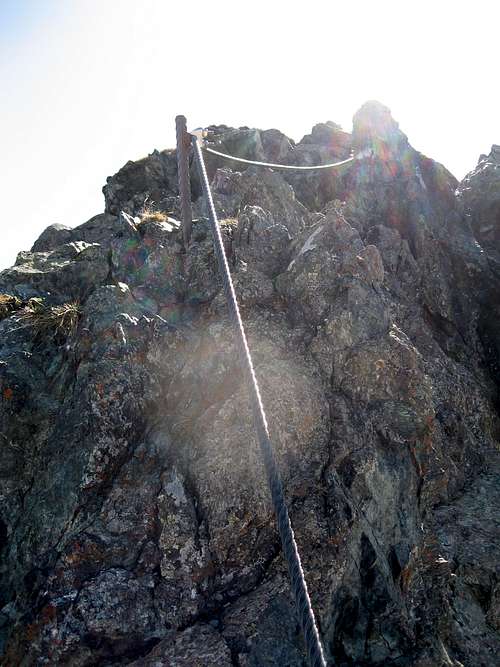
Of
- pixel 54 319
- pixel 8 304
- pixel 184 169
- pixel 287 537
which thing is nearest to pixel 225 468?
pixel 287 537

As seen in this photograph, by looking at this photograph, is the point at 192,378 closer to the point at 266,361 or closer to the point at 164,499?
the point at 266,361

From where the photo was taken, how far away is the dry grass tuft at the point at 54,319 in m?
11.5

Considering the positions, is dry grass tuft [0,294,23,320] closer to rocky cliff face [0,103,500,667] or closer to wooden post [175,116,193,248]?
rocky cliff face [0,103,500,667]

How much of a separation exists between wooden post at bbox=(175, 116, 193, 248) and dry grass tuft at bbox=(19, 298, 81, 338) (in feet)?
11.9

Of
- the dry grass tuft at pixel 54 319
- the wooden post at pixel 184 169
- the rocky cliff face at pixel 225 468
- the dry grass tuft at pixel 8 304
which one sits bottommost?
the rocky cliff face at pixel 225 468

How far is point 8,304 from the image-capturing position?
12.8 m

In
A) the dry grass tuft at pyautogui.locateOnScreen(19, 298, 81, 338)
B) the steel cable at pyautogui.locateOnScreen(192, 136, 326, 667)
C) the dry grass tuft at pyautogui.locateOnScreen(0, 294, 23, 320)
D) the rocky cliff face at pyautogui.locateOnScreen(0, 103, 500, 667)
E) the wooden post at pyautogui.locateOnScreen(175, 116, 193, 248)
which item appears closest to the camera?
the steel cable at pyautogui.locateOnScreen(192, 136, 326, 667)

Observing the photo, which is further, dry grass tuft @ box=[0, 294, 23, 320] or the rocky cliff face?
dry grass tuft @ box=[0, 294, 23, 320]

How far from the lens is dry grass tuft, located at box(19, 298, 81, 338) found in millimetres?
11469

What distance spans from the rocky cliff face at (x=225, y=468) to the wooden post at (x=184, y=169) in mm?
616

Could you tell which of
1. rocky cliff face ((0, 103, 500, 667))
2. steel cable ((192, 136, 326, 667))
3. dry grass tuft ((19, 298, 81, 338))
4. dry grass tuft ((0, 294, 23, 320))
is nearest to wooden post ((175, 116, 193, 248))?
rocky cliff face ((0, 103, 500, 667))

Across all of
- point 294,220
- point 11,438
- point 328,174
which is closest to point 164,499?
point 11,438

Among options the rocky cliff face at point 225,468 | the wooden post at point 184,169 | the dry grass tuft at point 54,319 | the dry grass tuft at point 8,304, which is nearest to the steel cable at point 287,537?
the rocky cliff face at point 225,468

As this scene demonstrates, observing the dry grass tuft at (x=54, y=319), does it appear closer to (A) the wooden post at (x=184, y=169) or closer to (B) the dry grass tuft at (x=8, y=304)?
(B) the dry grass tuft at (x=8, y=304)
